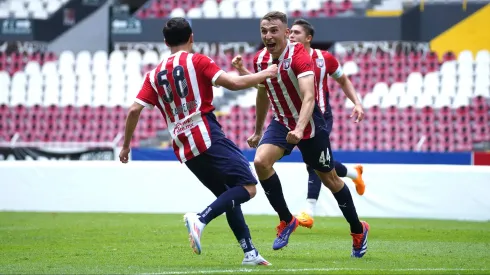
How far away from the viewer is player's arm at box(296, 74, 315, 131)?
304 inches

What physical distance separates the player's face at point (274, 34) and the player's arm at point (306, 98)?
1.21ft

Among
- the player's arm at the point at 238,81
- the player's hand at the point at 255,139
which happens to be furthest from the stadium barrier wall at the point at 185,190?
the player's arm at the point at 238,81

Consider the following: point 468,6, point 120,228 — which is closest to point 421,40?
point 468,6

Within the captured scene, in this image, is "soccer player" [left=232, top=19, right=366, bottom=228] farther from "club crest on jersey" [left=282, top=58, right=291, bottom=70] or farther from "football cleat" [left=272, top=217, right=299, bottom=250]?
"club crest on jersey" [left=282, top=58, right=291, bottom=70]

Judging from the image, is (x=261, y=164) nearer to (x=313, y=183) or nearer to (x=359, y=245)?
(x=359, y=245)

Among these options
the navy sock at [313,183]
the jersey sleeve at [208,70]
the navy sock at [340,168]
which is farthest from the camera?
the navy sock at [313,183]

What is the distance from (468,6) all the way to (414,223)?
45.0ft

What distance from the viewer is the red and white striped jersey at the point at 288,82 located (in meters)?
8.02

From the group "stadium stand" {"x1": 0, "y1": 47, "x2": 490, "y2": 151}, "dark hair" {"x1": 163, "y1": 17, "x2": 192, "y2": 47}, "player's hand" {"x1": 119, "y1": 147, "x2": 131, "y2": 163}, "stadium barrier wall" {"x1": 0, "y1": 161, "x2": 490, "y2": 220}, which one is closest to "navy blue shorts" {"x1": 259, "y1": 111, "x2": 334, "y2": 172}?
"player's hand" {"x1": 119, "y1": 147, "x2": 131, "y2": 163}

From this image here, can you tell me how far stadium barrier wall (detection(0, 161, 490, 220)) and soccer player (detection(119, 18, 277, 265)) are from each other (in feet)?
25.3

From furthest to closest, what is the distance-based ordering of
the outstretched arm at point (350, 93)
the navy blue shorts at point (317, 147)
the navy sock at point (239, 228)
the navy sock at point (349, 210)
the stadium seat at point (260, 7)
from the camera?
the stadium seat at point (260, 7)
the outstretched arm at point (350, 93)
the navy sock at point (349, 210)
the navy blue shorts at point (317, 147)
the navy sock at point (239, 228)

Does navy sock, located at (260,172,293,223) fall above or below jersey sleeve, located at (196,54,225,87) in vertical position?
below

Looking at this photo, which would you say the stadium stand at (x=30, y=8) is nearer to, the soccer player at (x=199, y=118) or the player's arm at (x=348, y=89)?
the player's arm at (x=348, y=89)

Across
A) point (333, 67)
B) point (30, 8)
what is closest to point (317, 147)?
point (333, 67)
